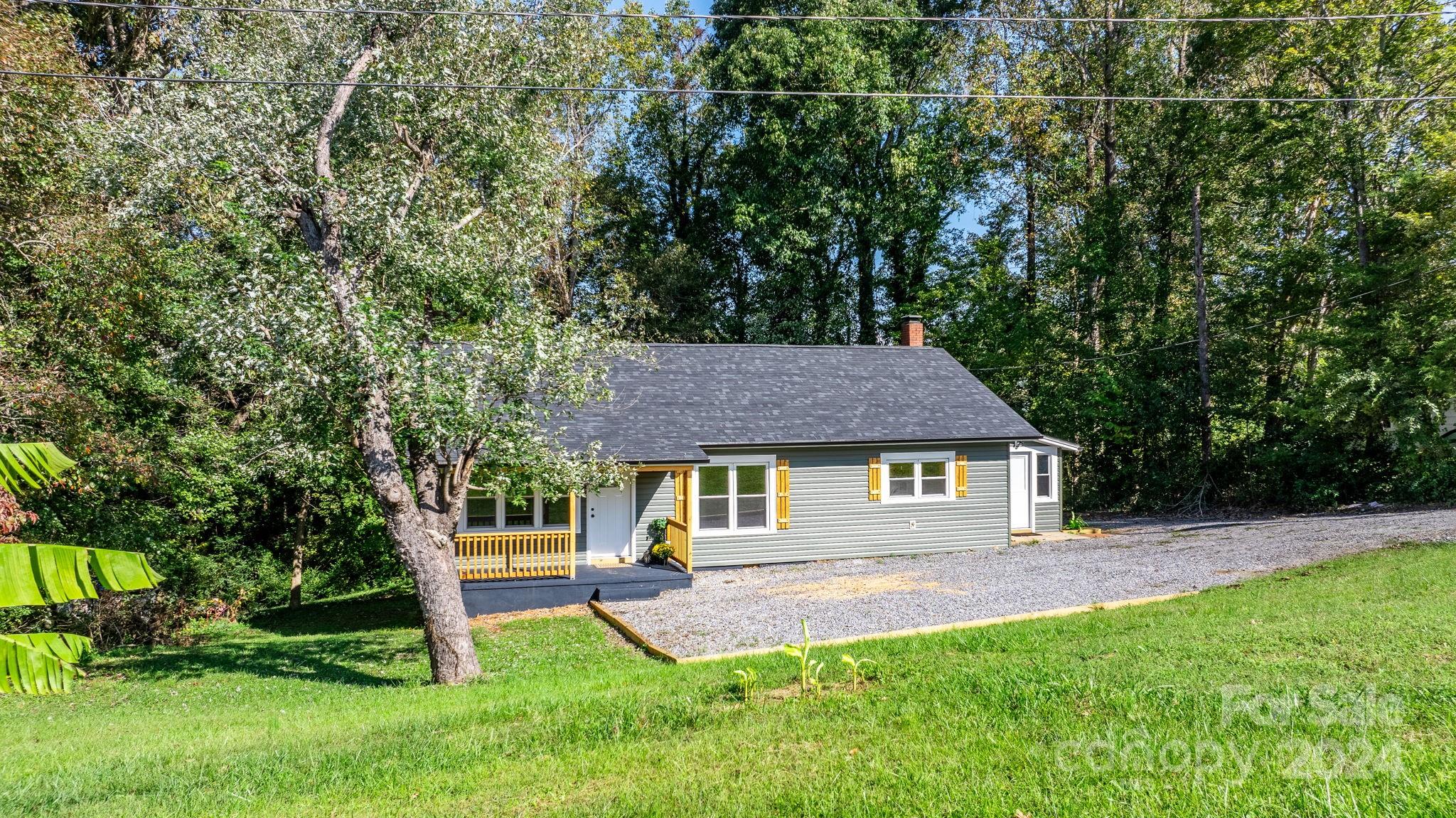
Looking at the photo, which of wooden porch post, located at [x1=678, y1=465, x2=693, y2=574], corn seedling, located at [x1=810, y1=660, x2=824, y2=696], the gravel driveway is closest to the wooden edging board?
the gravel driveway

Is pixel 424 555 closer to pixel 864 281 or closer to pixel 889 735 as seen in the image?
pixel 889 735

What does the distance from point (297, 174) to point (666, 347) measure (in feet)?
35.1

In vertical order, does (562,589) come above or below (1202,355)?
below

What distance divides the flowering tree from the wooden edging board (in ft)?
7.74

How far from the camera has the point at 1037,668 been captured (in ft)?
21.7

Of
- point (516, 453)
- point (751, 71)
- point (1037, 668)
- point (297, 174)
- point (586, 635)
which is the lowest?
point (586, 635)

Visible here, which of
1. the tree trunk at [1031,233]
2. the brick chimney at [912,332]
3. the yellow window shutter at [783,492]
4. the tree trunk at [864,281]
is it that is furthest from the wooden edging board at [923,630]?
the tree trunk at [864,281]

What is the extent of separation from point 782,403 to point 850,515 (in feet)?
10.3

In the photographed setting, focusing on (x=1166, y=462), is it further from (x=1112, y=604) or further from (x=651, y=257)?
(x=651, y=257)

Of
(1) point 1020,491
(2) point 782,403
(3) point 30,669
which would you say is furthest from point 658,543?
(3) point 30,669

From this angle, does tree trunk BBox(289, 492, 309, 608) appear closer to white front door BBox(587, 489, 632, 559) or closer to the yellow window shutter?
white front door BBox(587, 489, 632, 559)

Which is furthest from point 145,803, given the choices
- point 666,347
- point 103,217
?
point 666,347

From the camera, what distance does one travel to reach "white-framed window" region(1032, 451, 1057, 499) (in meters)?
20.7

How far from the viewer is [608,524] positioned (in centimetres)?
1623
